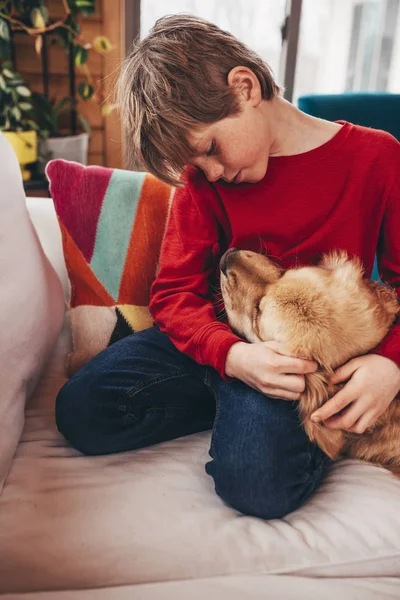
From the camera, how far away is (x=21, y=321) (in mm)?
922

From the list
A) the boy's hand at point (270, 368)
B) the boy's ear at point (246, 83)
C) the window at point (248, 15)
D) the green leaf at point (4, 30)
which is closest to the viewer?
the boy's hand at point (270, 368)

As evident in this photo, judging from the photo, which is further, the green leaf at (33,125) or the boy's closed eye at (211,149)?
Answer: the green leaf at (33,125)

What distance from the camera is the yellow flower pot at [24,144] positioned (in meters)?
2.02

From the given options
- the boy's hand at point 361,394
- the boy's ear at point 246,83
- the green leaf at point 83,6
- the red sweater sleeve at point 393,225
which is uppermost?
the green leaf at point 83,6

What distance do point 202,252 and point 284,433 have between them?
0.42 meters

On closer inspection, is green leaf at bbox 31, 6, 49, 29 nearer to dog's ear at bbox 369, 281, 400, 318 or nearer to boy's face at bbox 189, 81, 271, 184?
boy's face at bbox 189, 81, 271, 184

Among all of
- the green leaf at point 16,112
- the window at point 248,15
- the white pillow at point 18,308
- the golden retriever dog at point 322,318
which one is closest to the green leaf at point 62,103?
the green leaf at point 16,112

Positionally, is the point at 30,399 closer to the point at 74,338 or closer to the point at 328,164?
the point at 74,338

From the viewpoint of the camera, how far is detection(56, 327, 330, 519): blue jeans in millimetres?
841

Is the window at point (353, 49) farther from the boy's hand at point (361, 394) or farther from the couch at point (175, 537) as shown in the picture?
the couch at point (175, 537)

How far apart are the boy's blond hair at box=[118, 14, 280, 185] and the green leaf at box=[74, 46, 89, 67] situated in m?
1.31

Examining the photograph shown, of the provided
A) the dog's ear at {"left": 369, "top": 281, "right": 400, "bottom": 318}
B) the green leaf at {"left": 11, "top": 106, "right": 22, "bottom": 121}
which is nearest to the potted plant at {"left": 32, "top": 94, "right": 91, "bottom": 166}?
the green leaf at {"left": 11, "top": 106, "right": 22, "bottom": 121}

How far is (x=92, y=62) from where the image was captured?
2.30 meters

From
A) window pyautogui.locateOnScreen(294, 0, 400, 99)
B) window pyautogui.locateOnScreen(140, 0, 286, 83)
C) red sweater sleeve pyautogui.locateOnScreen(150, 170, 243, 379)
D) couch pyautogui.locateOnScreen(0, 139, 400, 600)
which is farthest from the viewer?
window pyautogui.locateOnScreen(294, 0, 400, 99)
